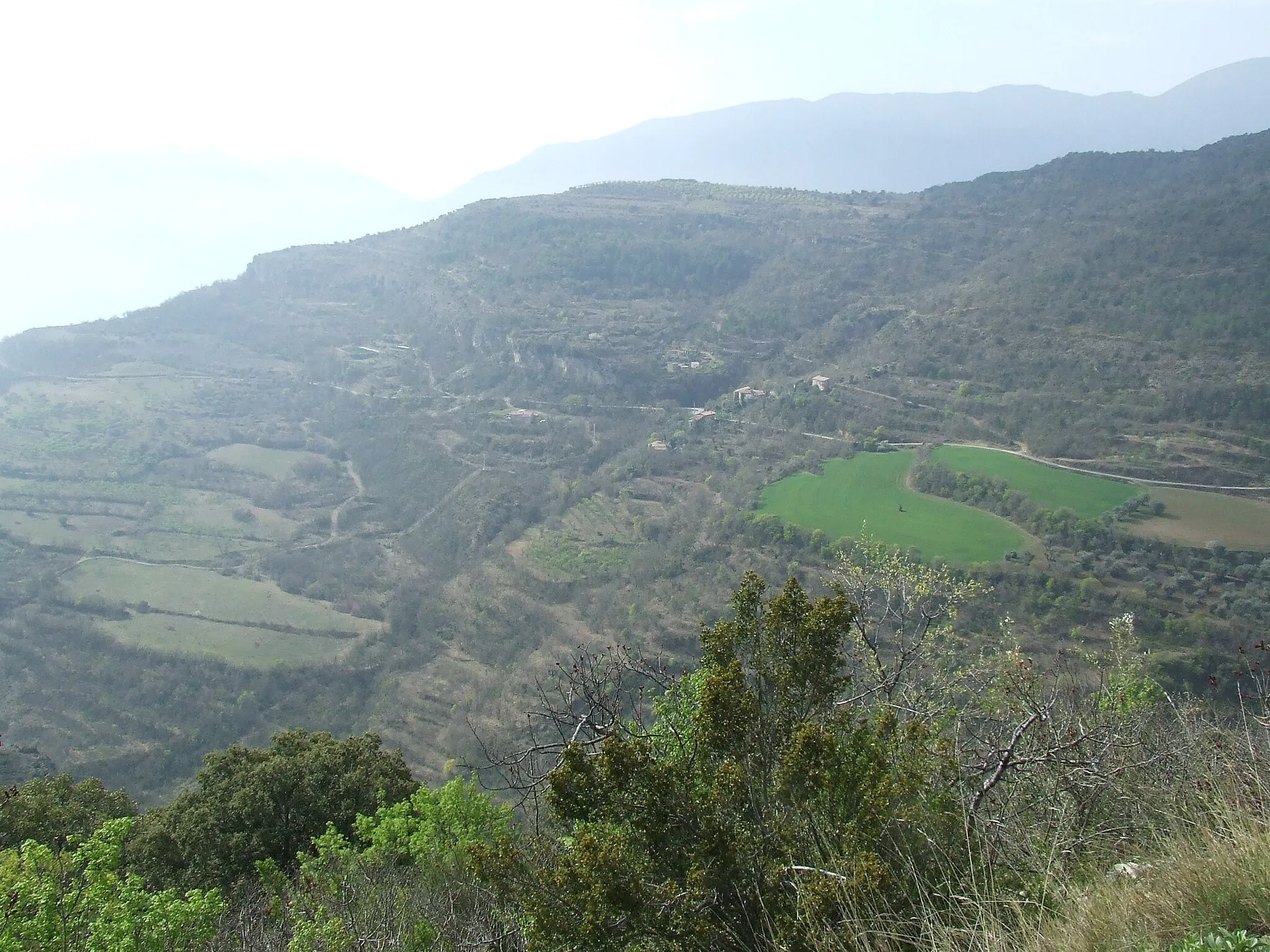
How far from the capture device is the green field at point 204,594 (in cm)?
3397

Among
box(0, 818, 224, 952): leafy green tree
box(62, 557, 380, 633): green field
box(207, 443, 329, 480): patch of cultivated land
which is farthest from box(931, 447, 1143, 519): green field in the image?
box(207, 443, 329, 480): patch of cultivated land

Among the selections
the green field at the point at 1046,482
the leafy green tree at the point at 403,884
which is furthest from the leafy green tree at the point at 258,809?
the green field at the point at 1046,482

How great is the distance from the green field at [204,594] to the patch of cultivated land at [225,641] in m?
0.81

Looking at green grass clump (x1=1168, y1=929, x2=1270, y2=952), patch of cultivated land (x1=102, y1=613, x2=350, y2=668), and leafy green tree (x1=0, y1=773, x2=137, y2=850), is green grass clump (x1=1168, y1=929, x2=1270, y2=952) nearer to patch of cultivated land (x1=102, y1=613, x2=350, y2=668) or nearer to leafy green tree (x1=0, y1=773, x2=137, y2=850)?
leafy green tree (x1=0, y1=773, x2=137, y2=850)

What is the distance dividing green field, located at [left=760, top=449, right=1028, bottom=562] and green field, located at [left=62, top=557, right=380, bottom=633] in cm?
1936

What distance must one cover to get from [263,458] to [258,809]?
1810 inches

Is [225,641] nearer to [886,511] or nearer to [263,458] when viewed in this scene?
[263,458]

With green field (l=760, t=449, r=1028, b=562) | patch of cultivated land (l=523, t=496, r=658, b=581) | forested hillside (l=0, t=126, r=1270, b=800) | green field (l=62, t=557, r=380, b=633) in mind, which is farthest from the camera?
patch of cultivated land (l=523, t=496, r=658, b=581)

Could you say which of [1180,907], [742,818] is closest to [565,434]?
[742,818]

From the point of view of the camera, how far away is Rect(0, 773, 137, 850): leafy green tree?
10.6m

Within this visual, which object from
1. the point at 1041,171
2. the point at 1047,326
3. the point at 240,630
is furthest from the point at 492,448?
the point at 1041,171

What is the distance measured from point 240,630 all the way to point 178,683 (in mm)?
3891

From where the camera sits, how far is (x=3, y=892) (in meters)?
6.00

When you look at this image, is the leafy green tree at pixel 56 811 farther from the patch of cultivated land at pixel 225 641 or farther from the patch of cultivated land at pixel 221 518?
the patch of cultivated land at pixel 221 518
